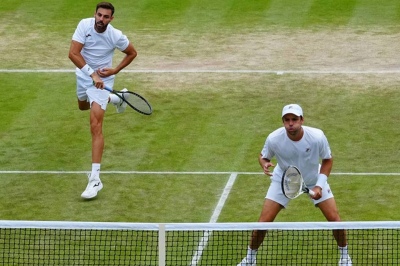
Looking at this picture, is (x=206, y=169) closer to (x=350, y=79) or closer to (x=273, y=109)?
(x=273, y=109)

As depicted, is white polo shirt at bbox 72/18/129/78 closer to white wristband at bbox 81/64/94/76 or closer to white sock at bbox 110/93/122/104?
white wristband at bbox 81/64/94/76

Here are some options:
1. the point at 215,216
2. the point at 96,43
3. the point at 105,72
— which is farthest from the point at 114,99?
the point at 215,216

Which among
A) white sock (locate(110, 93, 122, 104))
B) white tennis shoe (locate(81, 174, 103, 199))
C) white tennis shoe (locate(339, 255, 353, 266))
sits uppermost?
white tennis shoe (locate(339, 255, 353, 266))

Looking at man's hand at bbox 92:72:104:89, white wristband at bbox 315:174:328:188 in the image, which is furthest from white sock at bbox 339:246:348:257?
man's hand at bbox 92:72:104:89

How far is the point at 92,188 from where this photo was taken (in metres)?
14.4

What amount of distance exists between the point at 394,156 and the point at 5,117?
598cm

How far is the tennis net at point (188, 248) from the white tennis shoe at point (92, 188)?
105 centimetres

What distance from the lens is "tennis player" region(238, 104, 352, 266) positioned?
1175 centimetres

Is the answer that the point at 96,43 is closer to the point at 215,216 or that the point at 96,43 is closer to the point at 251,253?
the point at 215,216

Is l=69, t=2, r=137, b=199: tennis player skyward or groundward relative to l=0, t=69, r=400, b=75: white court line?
skyward

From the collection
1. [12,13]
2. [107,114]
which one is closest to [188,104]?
[107,114]

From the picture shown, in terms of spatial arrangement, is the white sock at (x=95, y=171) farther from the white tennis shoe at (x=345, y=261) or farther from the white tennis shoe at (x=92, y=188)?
the white tennis shoe at (x=345, y=261)

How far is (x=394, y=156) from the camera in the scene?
51.6 feet

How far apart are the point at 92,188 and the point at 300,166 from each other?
11.3ft
